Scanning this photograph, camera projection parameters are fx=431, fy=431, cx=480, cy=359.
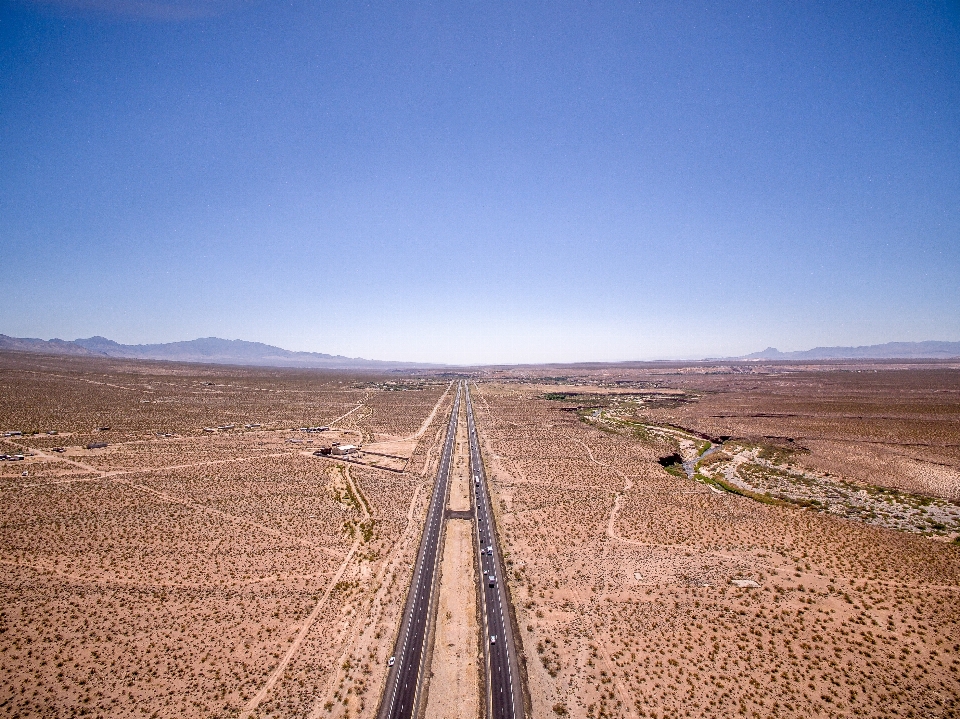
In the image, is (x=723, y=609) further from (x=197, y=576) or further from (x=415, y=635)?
(x=197, y=576)

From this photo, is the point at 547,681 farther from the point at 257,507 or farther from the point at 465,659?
the point at 257,507

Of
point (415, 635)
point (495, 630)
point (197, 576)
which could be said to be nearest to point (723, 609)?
point (495, 630)

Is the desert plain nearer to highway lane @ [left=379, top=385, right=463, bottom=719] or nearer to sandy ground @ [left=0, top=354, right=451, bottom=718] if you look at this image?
sandy ground @ [left=0, top=354, right=451, bottom=718]

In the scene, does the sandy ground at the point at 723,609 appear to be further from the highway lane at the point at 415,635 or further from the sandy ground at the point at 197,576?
the sandy ground at the point at 197,576

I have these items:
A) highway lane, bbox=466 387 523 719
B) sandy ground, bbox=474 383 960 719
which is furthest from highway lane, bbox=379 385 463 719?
sandy ground, bbox=474 383 960 719

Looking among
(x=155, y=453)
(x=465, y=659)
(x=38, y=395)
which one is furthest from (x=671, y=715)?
(x=38, y=395)

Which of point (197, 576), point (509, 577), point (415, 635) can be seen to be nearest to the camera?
point (415, 635)

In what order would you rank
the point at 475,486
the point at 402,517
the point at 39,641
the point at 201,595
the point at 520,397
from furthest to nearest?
the point at 520,397
the point at 475,486
the point at 402,517
the point at 201,595
the point at 39,641
